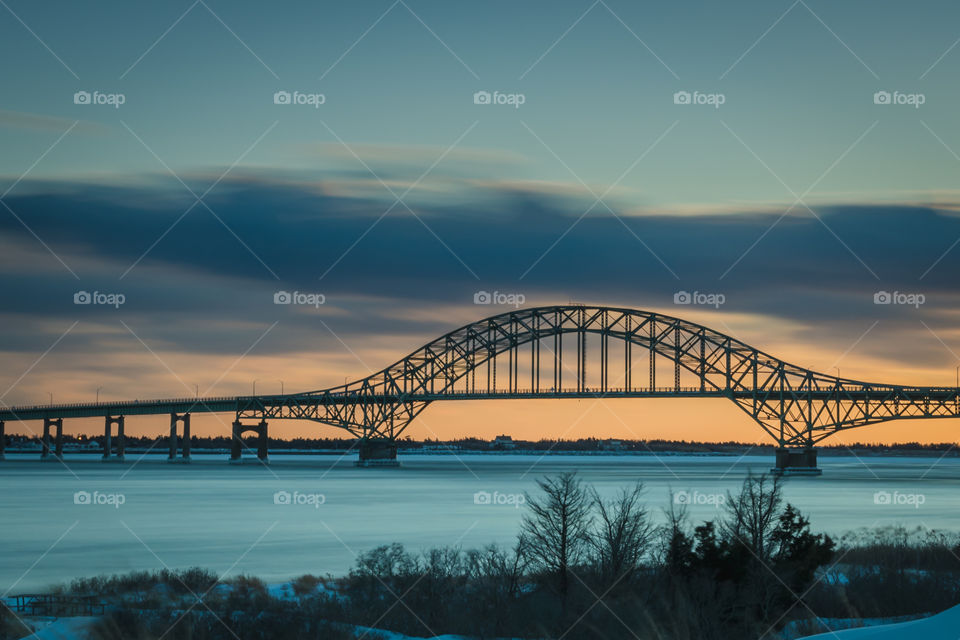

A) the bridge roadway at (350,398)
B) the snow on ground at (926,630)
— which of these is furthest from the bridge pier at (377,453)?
the snow on ground at (926,630)

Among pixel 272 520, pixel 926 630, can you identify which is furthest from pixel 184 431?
pixel 926 630

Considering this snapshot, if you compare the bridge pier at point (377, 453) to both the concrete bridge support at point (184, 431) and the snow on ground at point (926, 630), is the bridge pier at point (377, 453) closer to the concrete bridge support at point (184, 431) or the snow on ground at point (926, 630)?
the concrete bridge support at point (184, 431)

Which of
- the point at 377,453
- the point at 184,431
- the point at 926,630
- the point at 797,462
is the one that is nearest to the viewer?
the point at 926,630

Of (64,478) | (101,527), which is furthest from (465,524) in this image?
(64,478)

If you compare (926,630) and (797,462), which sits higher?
(797,462)

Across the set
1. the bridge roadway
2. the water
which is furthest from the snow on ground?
Answer: the bridge roadway

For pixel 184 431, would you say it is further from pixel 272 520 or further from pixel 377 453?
pixel 272 520

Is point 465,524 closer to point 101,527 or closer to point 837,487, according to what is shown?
point 101,527
